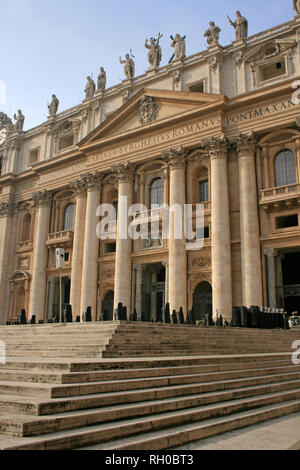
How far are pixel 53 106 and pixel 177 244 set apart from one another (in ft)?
67.9

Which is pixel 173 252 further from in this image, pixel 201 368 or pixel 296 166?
pixel 201 368

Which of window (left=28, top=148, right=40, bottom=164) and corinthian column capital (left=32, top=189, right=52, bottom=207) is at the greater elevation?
window (left=28, top=148, right=40, bottom=164)

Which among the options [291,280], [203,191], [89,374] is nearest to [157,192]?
[203,191]

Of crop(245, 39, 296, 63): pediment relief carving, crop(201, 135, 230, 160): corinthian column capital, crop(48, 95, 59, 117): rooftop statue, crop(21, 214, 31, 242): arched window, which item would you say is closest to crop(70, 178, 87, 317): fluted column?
crop(21, 214, 31, 242): arched window

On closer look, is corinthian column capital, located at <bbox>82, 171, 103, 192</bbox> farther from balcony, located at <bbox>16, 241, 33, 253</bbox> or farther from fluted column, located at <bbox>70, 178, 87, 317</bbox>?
balcony, located at <bbox>16, 241, 33, 253</bbox>

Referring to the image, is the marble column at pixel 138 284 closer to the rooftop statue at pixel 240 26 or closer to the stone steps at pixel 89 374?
the rooftop statue at pixel 240 26

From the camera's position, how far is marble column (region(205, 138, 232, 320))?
2498 centimetres

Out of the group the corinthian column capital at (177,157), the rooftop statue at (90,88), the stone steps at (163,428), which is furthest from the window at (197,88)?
the stone steps at (163,428)

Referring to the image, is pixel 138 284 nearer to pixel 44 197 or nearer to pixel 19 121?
pixel 44 197

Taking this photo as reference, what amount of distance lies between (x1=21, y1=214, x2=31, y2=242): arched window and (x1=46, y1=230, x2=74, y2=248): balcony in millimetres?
4555

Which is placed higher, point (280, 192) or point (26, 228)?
point (26, 228)

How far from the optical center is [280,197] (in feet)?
82.0

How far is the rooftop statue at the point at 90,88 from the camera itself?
3712cm

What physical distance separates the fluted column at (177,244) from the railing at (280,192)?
5239mm
